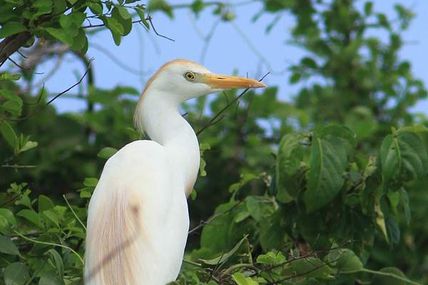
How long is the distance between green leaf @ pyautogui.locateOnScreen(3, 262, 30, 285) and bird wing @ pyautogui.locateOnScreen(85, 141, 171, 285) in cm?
14

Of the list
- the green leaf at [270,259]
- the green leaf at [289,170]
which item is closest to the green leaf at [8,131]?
the green leaf at [270,259]

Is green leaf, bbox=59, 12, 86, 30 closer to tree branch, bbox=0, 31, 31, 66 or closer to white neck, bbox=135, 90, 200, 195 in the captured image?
tree branch, bbox=0, 31, 31, 66

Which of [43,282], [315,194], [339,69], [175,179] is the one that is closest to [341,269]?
[315,194]

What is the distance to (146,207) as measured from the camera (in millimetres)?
2479

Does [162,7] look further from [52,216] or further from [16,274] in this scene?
[16,274]

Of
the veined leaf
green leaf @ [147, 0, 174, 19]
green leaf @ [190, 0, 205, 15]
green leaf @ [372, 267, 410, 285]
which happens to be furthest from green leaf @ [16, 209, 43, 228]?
green leaf @ [147, 0, 174, 19]

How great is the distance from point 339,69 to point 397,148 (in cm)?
299

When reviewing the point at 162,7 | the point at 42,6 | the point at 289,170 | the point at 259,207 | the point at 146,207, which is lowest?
the point at 162,7

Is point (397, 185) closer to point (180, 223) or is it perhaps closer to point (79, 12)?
point (180, 223)

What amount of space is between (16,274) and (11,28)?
0.51 meters

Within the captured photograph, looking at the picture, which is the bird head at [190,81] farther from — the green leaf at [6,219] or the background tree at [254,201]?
the green leaf at [6,219]

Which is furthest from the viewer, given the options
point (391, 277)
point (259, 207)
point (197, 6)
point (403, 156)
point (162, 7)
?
point (162, 7)

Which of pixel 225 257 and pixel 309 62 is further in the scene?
pixel 309 62

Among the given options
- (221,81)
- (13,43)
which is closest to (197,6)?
(221,81)
